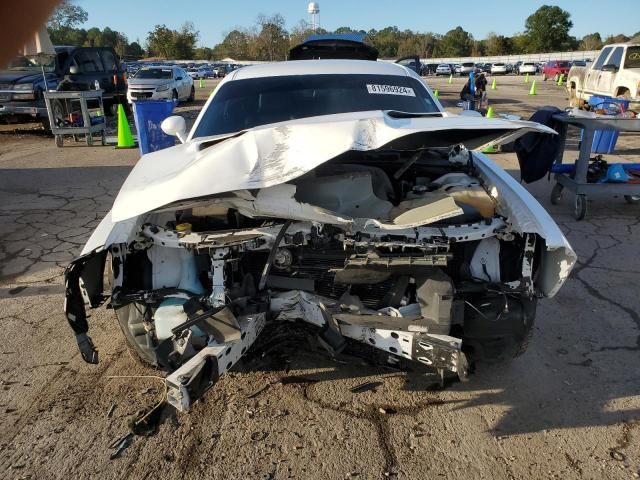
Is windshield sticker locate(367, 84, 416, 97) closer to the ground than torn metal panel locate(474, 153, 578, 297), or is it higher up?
higher up

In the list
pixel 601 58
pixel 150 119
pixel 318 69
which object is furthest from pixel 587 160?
pixel 601 58

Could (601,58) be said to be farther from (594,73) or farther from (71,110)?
(71,110)

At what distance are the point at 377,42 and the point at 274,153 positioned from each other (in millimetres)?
99469

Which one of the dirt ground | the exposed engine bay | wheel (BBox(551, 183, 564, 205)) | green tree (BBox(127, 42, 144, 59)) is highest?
green tree (BBox(127, 42, 144, 59))

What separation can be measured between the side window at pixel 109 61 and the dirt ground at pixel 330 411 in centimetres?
1202

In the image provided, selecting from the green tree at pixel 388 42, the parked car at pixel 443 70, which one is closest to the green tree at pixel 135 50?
the green tree at pixel 388 42

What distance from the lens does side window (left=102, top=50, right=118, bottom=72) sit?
13.9m

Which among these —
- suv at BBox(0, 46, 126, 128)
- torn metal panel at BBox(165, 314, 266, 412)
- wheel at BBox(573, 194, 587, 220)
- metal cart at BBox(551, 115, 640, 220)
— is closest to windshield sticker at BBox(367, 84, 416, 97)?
torn metal panel at BBox(165, 314, 266, 412)

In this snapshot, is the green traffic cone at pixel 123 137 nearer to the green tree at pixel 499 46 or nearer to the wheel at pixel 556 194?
the wheel at pixel 556 194

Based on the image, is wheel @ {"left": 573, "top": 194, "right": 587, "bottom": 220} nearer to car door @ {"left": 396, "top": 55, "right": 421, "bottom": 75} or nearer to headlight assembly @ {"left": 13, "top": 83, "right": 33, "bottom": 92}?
car door @ {"left": 396, "top": 55, "right": 421, "bottom": 75}

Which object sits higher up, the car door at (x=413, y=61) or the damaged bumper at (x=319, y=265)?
the car door at (x=413, y=61)

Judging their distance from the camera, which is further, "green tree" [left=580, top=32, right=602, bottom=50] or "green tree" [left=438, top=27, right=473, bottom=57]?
"green tree" [left=438, top=27, right=473, bottom=57]

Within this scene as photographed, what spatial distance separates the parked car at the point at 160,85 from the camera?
50.9 ft

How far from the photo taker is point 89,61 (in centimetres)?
1361
